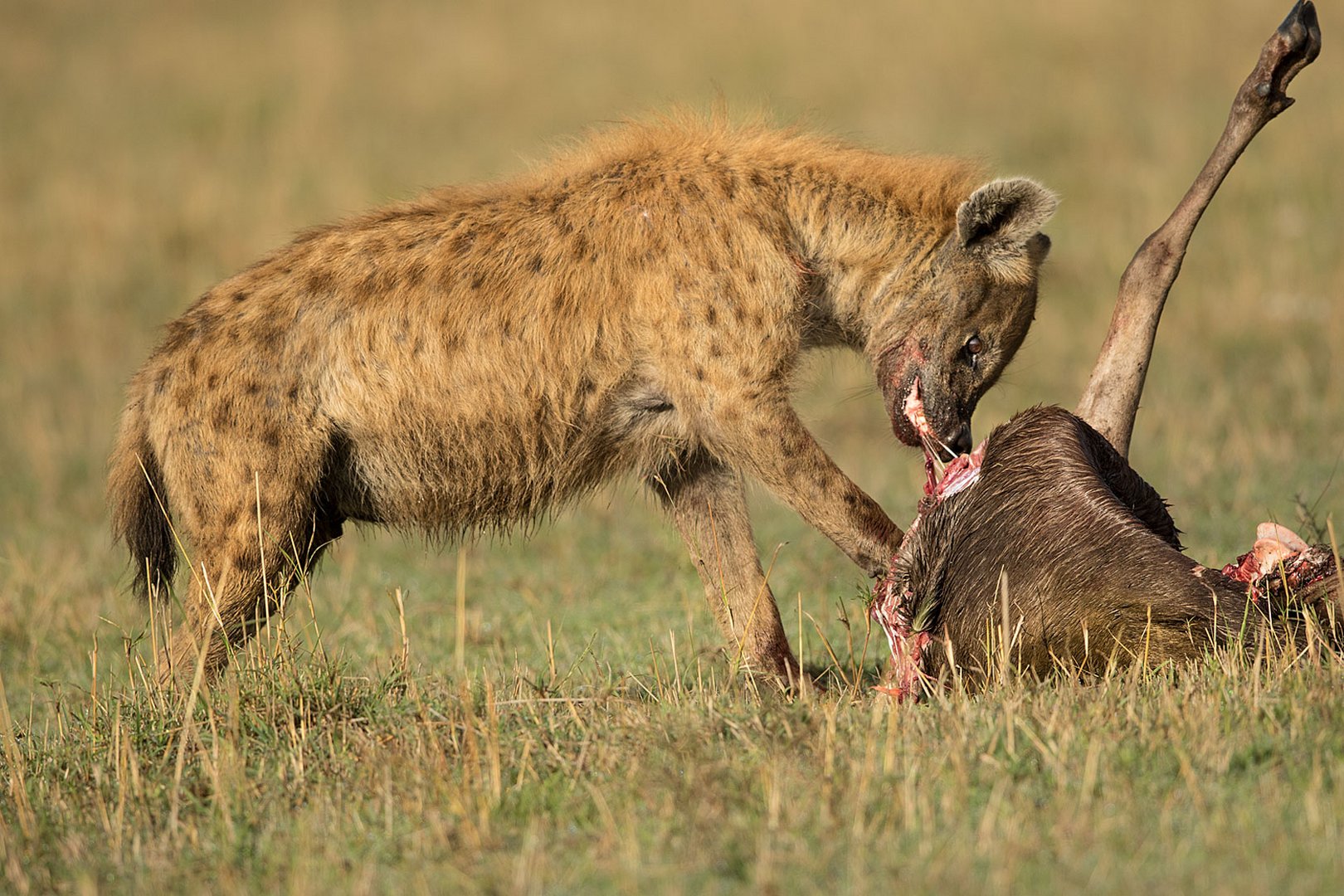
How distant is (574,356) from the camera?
4.36 m

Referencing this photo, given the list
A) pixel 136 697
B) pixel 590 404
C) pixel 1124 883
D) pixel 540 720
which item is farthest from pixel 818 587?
pixel 1124 883

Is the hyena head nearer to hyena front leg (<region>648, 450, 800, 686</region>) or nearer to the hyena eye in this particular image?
the hyena eye

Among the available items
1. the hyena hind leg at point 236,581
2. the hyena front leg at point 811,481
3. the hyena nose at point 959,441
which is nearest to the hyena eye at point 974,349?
the hyena nose at point 959,441

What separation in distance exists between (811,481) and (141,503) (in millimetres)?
1930

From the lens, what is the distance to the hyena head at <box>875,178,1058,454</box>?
14.8ft

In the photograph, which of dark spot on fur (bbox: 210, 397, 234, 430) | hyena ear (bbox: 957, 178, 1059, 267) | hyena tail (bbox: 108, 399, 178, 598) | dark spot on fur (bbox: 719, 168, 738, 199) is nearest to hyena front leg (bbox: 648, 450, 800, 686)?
dark spot on fur (bbox: 719, 168, 738, 199)

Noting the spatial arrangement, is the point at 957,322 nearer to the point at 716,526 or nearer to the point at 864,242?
the point at 864,242

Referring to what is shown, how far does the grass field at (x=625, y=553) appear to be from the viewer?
275 cm

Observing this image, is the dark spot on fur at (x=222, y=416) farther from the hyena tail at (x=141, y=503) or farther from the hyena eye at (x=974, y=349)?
the hyena eye at (x=974, y=349)

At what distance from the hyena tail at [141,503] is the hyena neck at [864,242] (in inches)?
76.0

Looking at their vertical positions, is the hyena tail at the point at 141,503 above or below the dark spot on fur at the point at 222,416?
below

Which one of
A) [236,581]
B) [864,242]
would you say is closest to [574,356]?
[864,242]

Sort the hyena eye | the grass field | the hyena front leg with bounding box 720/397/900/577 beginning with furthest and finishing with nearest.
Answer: the hyena eye
the hyena front leg with bounding box 720/397/900/577
the grass field

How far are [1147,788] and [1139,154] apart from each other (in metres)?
10.4
